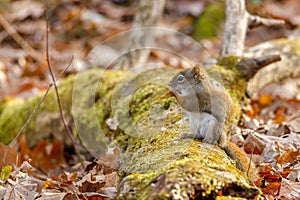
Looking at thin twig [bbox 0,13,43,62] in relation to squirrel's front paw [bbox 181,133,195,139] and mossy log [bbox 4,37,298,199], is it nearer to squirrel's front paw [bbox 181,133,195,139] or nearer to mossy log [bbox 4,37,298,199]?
mossy log [bbox 4,37,298,199]

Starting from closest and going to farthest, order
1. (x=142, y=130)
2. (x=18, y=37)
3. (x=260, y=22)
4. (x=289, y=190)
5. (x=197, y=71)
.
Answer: (x=289, y=190), (x=197, y=71), (x=142, y=130), (x=260, y=22), (x=18, y=37)

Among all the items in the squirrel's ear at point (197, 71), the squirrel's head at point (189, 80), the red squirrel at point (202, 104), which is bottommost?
the red squirrel at point (202, 104)

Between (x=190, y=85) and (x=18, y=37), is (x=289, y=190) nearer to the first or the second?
(x=190, y=85)

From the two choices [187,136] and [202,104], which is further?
[202,104]

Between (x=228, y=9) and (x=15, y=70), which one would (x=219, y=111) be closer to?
(x=228, y=9)

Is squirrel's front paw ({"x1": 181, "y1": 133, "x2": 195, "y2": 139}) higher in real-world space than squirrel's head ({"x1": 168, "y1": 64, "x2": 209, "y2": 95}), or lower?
lower

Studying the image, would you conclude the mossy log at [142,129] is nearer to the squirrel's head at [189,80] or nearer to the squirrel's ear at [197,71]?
the squirrel's head at [189,80]

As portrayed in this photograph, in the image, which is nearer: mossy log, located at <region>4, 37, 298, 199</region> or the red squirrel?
mossy log, located at <region>4, 37, 298, 199</region>

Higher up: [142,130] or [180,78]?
[180,78]

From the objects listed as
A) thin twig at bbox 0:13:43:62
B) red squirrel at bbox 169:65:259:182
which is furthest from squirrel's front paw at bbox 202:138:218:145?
thin twig at bbox 0:13:43:62

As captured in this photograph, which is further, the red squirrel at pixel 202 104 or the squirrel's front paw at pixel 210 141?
the red squirrel at pixel 202 104

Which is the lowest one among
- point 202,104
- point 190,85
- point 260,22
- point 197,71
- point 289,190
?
point 289,190

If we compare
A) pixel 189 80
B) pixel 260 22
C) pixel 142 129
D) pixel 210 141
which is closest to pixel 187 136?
pixel 210 141

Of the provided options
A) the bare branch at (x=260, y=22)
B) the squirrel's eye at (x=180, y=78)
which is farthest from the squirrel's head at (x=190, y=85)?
the bare branch at (x=260, y=22)
